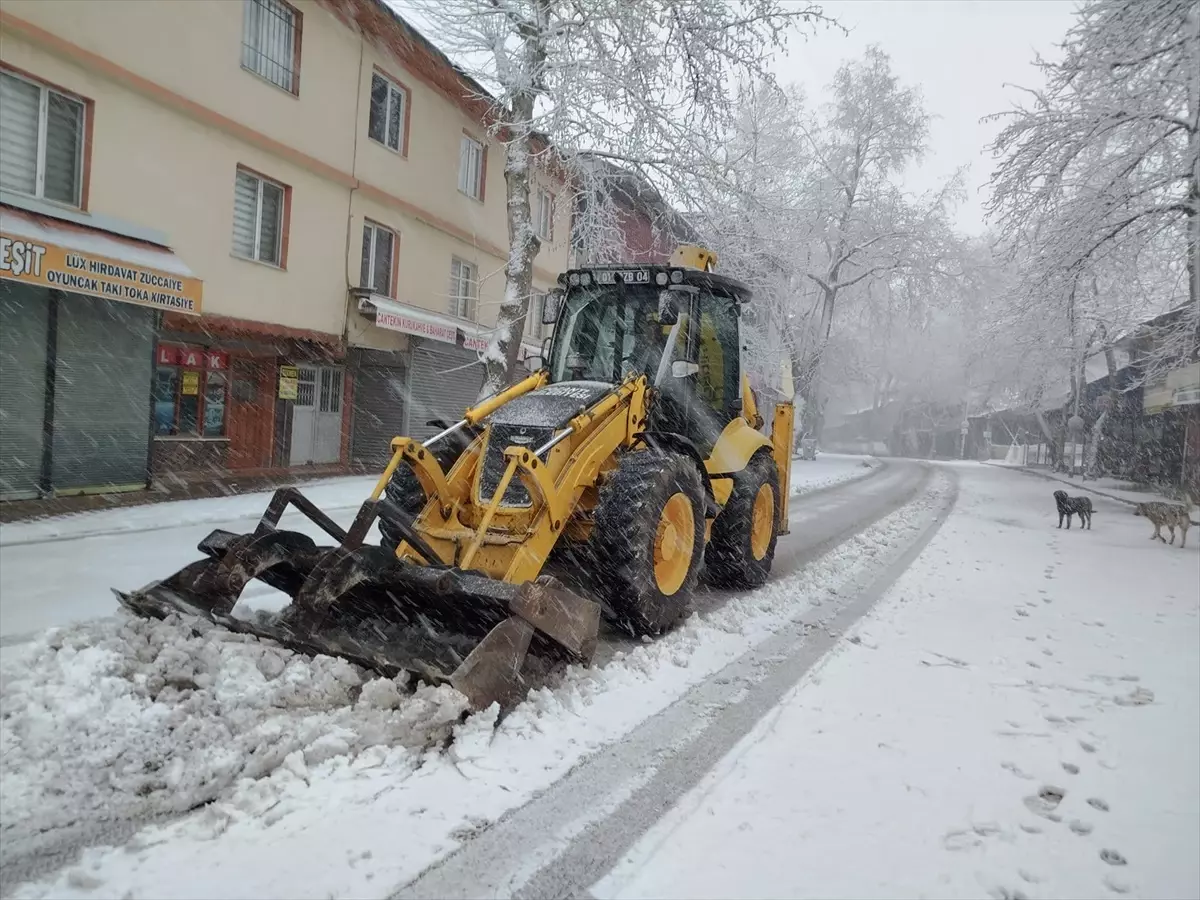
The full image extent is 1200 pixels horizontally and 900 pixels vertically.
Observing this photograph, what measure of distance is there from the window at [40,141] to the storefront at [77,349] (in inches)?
23.5

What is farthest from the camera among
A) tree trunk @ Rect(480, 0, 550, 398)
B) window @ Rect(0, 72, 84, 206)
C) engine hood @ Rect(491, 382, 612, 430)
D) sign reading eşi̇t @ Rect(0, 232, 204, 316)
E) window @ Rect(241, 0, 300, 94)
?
tree trunk @ Rect(480, 0, 550, 398)

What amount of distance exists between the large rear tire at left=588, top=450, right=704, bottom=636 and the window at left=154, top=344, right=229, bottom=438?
8967mm

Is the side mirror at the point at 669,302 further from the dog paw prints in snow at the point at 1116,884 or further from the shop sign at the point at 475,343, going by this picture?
the shop sign at the point at 475,343

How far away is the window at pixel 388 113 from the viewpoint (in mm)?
14609

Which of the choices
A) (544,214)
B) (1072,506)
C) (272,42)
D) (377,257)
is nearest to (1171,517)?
(1072,506)

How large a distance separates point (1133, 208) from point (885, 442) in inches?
2164

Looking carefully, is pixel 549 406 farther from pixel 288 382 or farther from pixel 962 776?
pixel 288 382

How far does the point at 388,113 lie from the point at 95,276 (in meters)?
7.46

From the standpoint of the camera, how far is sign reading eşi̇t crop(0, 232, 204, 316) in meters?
8.19

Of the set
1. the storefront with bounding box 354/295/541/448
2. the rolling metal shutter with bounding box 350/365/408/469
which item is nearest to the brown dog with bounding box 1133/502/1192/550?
the storefront with bounding box 354/295/541/448

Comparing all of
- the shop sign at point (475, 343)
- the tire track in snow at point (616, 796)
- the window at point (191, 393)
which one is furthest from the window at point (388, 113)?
the tire track in snow at point (616, 796)

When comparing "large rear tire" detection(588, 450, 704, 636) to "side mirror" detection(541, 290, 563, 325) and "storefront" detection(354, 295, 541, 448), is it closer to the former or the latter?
"side mirror" detection(541, 290, 563, 325)

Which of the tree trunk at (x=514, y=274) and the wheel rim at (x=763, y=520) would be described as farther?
the tree trunk at (x=514, y=274)

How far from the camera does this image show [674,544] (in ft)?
17.7
